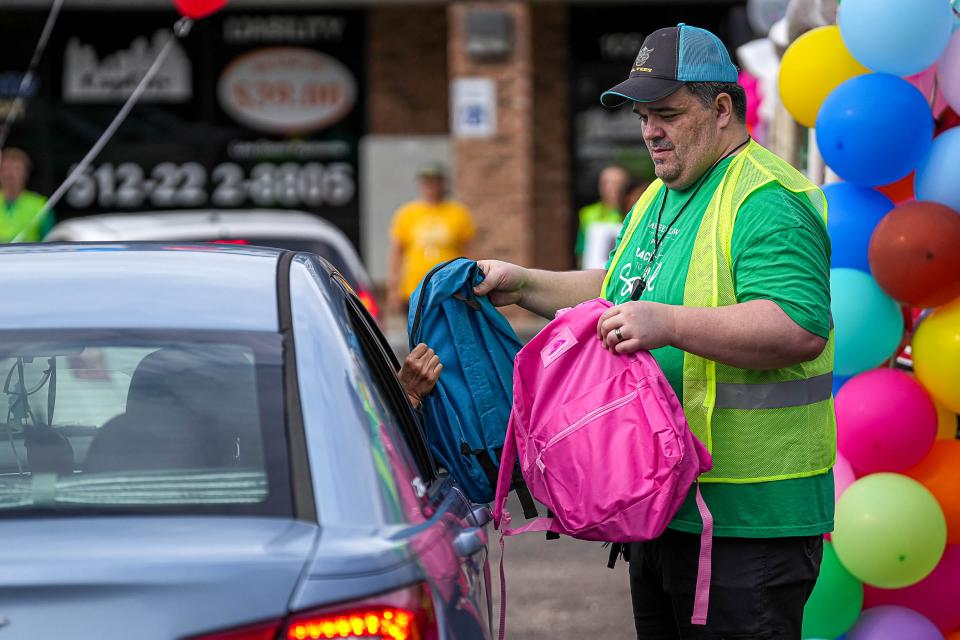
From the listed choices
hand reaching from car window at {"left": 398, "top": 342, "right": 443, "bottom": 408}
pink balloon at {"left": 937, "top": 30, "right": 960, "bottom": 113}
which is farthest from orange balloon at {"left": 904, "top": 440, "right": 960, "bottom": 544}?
hand reaching from car window at {"left": 398, "top": 342, "right": 443, "bottom": 408}

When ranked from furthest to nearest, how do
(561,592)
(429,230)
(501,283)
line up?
1. (429,230)
2. (561,592)
3. (501,283)

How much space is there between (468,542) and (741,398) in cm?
74

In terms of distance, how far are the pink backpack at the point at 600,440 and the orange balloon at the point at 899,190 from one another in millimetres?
1925

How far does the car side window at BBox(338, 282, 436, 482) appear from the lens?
283 centimetres

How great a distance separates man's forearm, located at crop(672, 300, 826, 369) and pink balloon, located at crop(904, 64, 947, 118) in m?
2.02

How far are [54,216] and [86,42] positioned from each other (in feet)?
6.52

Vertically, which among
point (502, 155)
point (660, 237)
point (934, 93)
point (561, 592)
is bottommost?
A: point (561, 592)

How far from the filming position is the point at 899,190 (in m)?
4.83

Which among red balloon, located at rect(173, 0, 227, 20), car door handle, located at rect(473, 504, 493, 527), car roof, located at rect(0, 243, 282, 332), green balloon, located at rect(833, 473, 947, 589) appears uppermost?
red balloon, located at rect(173, 0, 227, 20)

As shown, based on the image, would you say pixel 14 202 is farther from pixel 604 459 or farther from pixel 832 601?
pixel 604 459

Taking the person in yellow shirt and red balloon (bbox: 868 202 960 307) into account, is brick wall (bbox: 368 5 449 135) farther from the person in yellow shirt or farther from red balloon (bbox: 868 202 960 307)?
red balloon (bbox: 868 202 960 307)

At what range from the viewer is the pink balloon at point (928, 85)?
473cm

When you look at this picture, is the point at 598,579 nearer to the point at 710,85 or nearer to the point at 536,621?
the point at 536,621

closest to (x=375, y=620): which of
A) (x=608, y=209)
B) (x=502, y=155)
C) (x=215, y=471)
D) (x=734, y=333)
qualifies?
(x=215, y=471)
